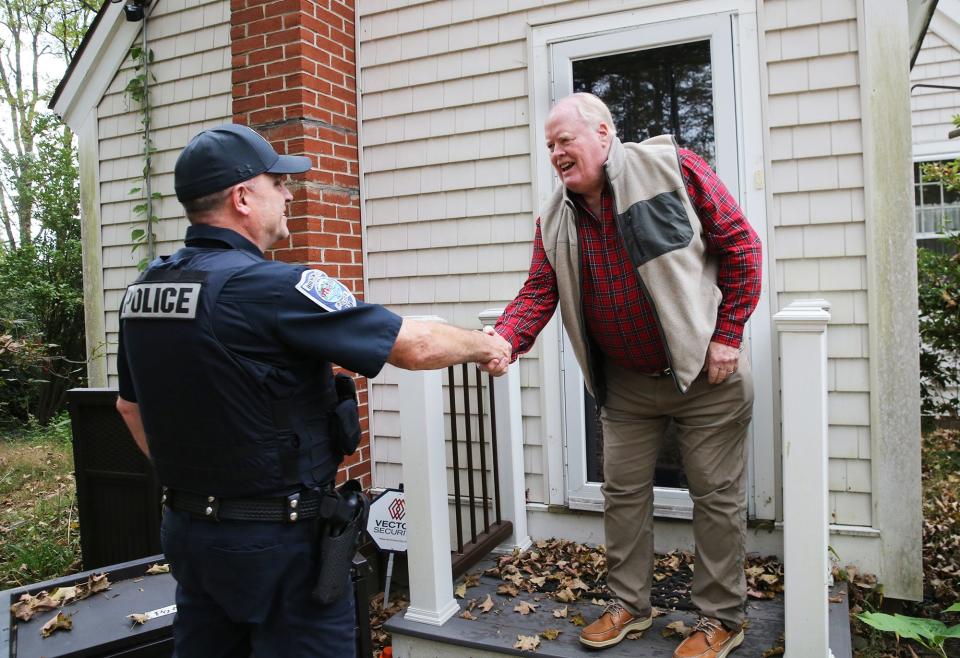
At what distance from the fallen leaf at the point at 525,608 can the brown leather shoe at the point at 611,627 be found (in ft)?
1.16

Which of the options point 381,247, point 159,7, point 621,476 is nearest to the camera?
point 621,476

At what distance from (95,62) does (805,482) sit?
18.0 ft

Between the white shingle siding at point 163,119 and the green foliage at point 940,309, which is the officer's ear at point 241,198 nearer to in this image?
the white shingle siding at point 163,119

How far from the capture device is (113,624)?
2422 millimetres

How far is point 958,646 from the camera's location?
3275 millimetres

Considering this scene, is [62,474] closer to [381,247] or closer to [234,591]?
[381,247]

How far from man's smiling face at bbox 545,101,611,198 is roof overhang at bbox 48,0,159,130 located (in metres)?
3.96

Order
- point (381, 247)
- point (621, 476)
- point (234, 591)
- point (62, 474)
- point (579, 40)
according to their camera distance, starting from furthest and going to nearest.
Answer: point (62, 474), point (381, 247), point (579, 40), point (621, 476), point (234, 591)

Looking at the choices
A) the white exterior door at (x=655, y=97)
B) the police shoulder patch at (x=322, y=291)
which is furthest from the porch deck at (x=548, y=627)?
the police shoulder patch at (x=322, y=291)

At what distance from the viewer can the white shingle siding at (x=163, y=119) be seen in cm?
482

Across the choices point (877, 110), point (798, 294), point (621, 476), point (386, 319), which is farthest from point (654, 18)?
point (386, 319)

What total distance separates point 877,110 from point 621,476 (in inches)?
81.0

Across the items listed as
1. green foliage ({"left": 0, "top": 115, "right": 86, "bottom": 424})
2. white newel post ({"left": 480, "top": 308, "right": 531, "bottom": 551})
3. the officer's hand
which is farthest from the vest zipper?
green foliage ({"left": 0, "top": 115, "right": 86, "bottom": 424})

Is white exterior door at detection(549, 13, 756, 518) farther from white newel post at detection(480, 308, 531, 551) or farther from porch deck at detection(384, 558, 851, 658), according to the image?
porch deck at detection(384, 558, 851, 658)
